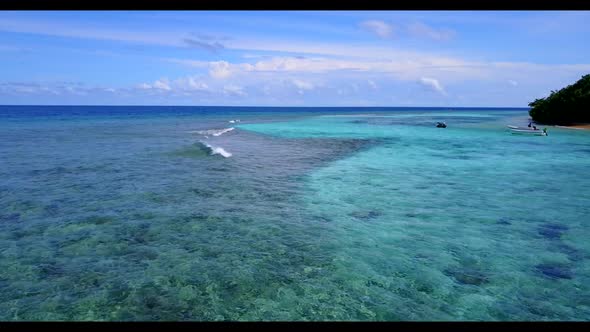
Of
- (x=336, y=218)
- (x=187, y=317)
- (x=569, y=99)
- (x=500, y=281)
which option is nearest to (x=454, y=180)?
(x=336, y=218)

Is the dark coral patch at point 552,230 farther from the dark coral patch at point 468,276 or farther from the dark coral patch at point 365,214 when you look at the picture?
the dark coral patch at point 365,214

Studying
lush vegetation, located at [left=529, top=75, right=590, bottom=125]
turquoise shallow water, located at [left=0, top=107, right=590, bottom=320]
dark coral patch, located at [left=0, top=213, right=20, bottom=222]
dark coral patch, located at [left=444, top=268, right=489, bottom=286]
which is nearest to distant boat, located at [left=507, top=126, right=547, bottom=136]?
lush vegetation, located at [left=529, top=75, right=590, bottom=125]

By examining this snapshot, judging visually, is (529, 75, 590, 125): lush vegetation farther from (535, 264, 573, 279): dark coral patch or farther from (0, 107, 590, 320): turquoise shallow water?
(535, 264, 573, 279): dark coral patch

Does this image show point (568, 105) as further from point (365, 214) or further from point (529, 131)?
point (365, 214)

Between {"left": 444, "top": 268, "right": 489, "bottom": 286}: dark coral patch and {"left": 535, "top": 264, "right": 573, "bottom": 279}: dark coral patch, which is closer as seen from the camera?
{"left": 444, "top": 268, "right": 489, "bottom": 286}: dark coral patch

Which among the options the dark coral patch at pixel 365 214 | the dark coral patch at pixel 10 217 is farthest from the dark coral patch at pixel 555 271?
the dark coral patch at pixel 10 217
